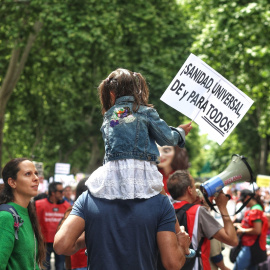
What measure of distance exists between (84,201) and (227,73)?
16629 millimetres

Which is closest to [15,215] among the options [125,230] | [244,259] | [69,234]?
[69,234]

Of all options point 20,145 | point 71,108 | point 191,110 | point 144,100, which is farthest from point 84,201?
point 20,145

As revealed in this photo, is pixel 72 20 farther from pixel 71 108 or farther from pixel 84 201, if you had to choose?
pixel 71 108

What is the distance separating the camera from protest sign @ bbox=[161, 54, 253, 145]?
4254 mm

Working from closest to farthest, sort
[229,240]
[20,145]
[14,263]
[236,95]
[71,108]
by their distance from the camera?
1. [14,263]
2. [236,95]
3. [229,240]
4. [71,108]
5. [20,145]

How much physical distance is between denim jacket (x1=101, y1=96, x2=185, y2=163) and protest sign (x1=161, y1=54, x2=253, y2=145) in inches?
33.3

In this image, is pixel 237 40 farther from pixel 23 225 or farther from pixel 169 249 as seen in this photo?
pixel 169 249

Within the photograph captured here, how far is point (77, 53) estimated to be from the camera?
1534 centimetres

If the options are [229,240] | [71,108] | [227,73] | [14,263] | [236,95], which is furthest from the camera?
[71,108]

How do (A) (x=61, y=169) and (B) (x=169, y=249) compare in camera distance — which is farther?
(A) (x=61, y=169)

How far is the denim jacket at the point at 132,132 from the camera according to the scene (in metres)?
3.34

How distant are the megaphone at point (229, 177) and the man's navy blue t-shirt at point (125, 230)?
3.73ft

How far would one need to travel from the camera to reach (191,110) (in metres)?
4.31

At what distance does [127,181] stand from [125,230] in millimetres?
258
